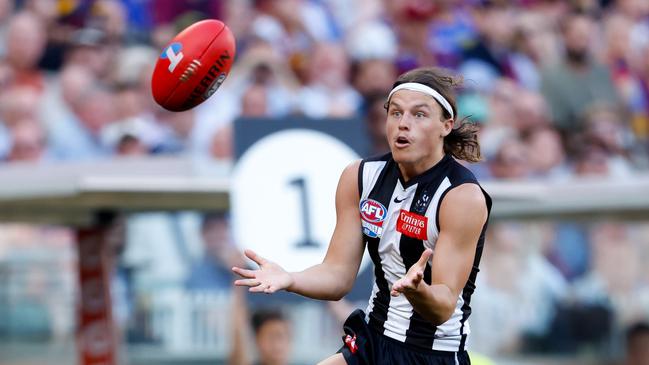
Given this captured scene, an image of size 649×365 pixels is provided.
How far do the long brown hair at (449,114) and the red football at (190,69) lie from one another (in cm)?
111

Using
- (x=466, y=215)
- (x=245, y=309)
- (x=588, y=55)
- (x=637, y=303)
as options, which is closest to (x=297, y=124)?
(x=245, y=309)

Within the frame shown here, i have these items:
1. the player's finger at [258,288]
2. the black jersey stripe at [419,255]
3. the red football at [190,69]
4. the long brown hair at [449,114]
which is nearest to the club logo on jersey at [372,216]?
the black jersey stripe at [419,255]

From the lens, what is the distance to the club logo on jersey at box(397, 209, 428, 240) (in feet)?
15.8

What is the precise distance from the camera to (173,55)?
5742 millimetres

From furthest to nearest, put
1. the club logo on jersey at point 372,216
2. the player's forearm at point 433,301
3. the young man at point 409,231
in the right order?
the club logo on jersey at point 372,216 < the young man at point 409,231 < the player's forearm at point 433,301

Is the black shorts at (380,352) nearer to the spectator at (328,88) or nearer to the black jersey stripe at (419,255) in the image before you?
the black jersey stripe at (419,255)

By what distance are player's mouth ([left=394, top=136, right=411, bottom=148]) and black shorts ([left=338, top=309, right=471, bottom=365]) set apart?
79 cm

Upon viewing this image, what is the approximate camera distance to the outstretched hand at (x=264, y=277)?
4.49 metres

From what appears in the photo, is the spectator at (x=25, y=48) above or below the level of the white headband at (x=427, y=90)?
above

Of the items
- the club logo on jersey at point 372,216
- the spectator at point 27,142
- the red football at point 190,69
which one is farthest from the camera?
the spectator at point 27,142

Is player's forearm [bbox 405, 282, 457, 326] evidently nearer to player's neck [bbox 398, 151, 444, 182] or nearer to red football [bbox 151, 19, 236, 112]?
player's neck [bbox 398, 151, 444, 182]

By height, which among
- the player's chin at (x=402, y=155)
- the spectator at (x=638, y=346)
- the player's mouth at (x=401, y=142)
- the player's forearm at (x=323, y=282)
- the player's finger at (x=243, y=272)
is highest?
the player's mouth at (x=401, y=142)

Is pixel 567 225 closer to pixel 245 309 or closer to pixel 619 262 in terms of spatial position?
pixel 619 262

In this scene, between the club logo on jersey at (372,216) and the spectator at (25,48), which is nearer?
the club logo on jersey at (372,216)
